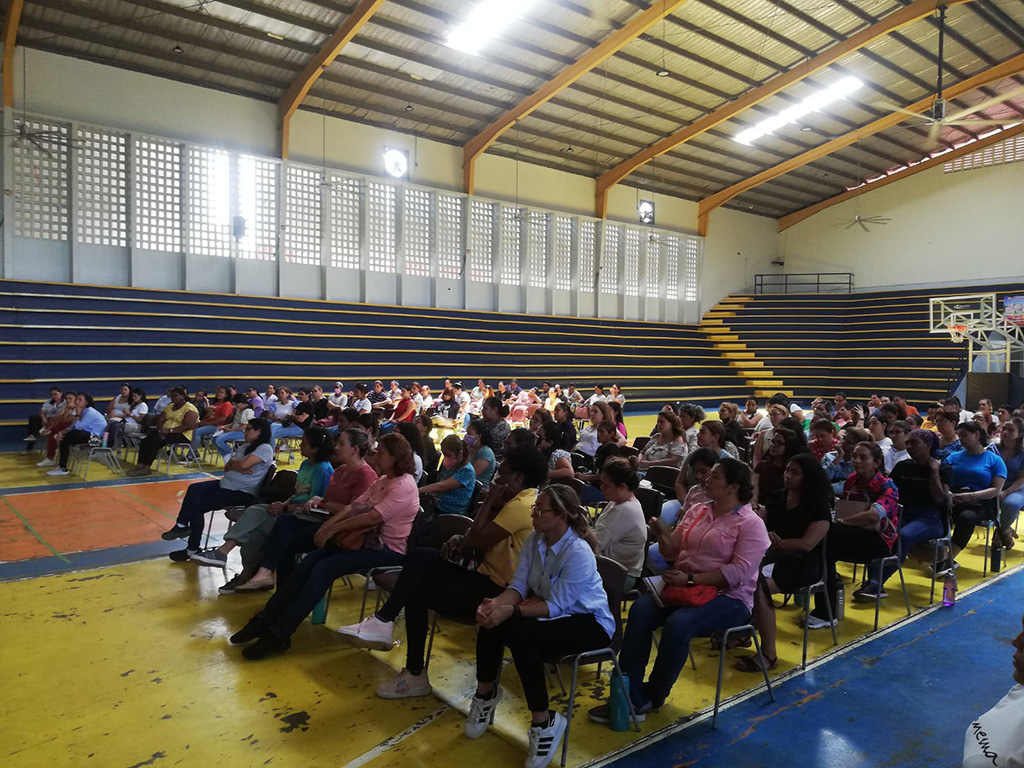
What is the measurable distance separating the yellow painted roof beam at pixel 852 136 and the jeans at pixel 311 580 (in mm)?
20032

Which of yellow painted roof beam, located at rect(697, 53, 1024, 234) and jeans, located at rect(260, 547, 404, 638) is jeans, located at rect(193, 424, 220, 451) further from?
yellow painted roof beam, located at rect(697, 53, 1024, 234)

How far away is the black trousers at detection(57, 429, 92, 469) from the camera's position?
9.42m

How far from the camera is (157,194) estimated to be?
1518 centimetres

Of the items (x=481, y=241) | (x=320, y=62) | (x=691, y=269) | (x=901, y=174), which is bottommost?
(x=481, y=241)

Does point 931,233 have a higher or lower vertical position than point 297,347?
higher

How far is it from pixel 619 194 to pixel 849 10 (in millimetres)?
9323

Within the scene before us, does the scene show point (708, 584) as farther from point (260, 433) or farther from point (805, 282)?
point (805, 282)

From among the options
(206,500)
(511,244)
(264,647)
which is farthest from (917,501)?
(511,244)

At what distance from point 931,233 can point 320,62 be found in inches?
870

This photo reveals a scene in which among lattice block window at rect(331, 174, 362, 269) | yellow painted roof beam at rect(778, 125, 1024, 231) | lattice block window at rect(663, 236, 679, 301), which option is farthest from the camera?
lattice block window at rect(663, 236, 679, 301)

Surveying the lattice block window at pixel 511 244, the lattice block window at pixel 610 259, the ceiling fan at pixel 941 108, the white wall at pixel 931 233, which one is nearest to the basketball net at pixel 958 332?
the ceiling fan at pixel 941 108

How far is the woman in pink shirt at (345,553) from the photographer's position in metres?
3.86

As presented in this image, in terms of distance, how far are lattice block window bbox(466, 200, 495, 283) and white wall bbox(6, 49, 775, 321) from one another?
53 cm

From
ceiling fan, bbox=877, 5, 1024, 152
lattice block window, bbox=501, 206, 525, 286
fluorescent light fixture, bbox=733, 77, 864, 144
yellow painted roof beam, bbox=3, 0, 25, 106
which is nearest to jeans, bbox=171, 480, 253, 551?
yellow painted roof beam, bbox=3, 0, 25, 106
